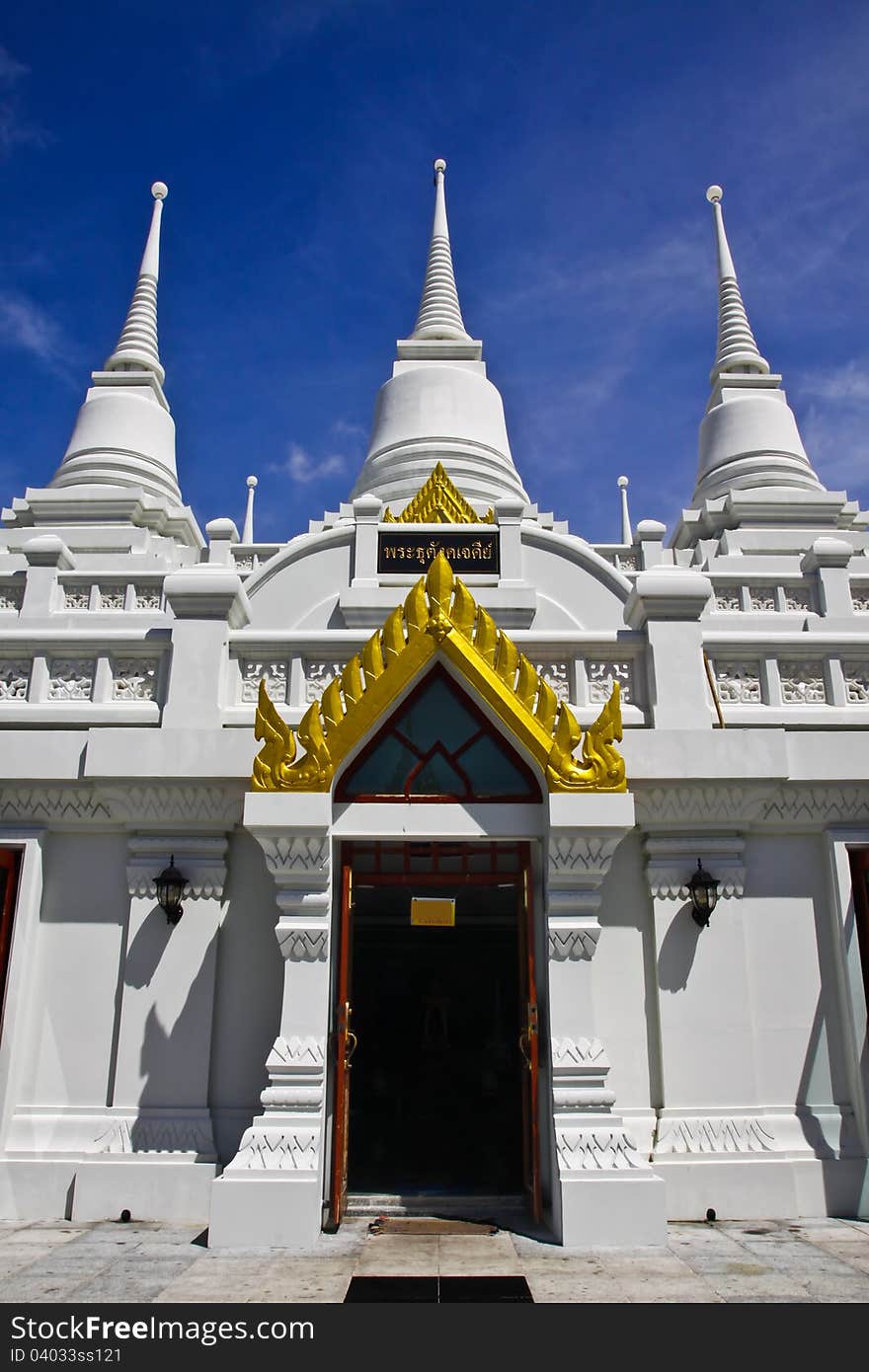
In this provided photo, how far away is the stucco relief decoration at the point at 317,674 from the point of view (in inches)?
366

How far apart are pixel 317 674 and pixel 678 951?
158 inches

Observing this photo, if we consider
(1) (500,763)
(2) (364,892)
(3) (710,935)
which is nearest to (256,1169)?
(1) (500,763)

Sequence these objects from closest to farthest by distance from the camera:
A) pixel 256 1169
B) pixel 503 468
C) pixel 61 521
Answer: pixel 256 1169 → pixel 503 468 → pixel 61 521

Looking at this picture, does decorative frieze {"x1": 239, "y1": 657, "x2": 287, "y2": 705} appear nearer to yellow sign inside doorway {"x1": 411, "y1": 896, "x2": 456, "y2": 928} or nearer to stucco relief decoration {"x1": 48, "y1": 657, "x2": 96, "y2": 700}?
stucco relief decoration {"x1": 48, "y1": 657, "x2": 96, "y2": 700}

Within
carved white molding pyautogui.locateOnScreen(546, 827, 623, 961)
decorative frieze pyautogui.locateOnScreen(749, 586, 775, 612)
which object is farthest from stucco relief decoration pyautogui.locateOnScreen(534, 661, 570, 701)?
decorative frieze pyautogui.locateOnScreen(749, 586, 775, 612)

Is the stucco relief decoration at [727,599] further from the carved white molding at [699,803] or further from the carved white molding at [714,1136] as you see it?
the carved white molding at [714,1136]

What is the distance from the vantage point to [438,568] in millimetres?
8461

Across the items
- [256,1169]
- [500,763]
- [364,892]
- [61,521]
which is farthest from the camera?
[61,521]

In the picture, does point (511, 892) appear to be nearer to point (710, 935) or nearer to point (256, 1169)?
point (710, 935)

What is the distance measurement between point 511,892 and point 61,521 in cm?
1126

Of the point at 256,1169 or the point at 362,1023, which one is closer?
the point at 256,1169

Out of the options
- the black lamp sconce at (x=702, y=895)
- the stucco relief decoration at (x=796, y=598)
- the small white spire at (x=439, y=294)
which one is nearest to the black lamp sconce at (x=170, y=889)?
the black lamp sconce at (x=702, y=895)

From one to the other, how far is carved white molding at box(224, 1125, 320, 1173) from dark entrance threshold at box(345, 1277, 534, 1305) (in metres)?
1.19

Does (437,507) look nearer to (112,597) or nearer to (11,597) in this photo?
(112,597)
